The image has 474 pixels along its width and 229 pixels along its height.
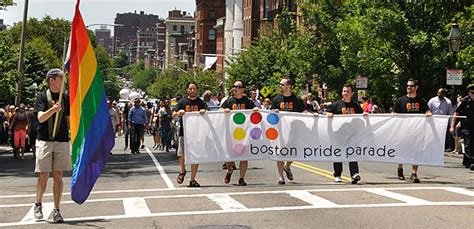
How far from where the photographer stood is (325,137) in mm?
15750

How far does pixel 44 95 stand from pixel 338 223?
3.92 m

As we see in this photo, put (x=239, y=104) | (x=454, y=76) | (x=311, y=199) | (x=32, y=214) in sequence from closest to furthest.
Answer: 1. (x=32, y=214)
2. (x=311, y=199)
3. (x=239, y=104)
4. (x=454, y=76)

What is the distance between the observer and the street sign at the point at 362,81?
33.8m

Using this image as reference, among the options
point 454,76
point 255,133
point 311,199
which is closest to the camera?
point 311,199

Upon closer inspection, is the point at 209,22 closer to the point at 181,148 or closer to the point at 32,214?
the point at 181,148

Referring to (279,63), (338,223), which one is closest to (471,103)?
(338,223)

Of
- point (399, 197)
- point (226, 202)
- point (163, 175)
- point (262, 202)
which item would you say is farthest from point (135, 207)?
point (163, 175)

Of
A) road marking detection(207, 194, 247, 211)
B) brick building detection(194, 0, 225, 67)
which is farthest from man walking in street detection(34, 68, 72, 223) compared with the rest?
brick building detection(194, 0, 225, 67)

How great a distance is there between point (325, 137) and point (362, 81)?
18.5 metres

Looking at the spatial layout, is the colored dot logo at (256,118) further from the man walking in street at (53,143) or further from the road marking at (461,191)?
the man walking in street at (53,143)

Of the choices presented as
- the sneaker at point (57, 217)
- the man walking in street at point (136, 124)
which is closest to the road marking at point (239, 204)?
the sneaker at point (57, 217)

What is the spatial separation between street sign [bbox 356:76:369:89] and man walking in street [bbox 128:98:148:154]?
10.2 meters

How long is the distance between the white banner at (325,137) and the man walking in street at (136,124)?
477 inches

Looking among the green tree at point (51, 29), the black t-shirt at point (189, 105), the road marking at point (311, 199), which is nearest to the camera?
the road marking at point (311, 199)
